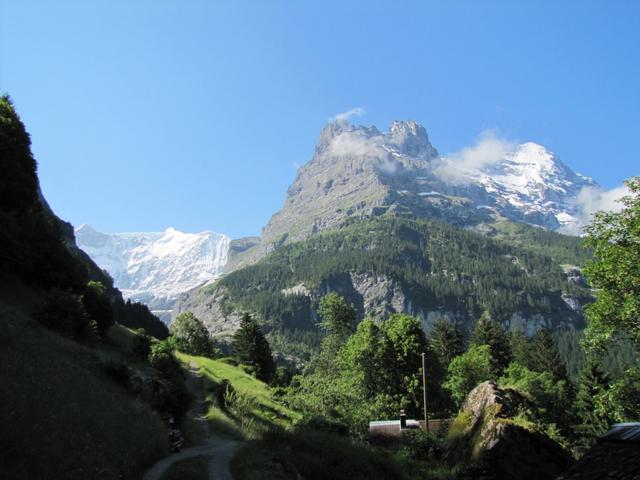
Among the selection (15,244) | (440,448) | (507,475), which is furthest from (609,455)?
(15,244)

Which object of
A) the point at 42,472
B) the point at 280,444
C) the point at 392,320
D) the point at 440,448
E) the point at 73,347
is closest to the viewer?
the point at 42,472

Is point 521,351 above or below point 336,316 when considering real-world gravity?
below

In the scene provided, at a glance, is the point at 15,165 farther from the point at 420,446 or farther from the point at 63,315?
the point at 420,446

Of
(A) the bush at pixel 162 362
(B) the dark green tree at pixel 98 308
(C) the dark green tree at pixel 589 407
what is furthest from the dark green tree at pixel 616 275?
(B) the dark green tree at pixel 98 308

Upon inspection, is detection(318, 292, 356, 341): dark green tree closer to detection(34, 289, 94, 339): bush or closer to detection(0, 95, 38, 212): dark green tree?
detection(0, 95, 38, 212): dark green tree

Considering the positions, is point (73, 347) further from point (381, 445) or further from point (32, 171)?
point (32, 171)

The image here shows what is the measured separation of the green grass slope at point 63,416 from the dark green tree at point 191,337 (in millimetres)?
76788

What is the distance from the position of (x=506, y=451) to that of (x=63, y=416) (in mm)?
21220

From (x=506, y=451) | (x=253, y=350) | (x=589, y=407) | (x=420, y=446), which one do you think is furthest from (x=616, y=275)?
(x=253, y=350)

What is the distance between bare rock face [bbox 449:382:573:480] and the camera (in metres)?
23.9

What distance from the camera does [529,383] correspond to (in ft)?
222

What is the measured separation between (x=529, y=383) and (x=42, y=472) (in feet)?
222

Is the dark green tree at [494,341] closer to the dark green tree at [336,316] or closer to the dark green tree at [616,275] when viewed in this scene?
the dark green tree at [336,316]

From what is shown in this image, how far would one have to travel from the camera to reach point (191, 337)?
356 feet
